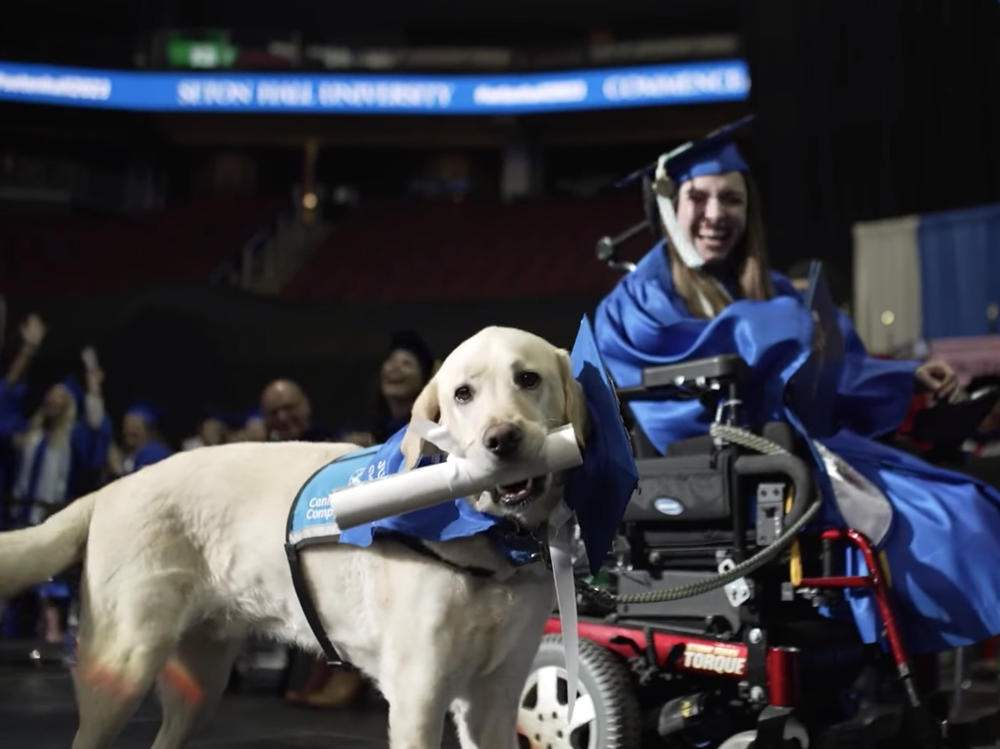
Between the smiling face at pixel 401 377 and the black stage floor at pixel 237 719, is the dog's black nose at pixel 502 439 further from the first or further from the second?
the smiling face at pixel 401 377

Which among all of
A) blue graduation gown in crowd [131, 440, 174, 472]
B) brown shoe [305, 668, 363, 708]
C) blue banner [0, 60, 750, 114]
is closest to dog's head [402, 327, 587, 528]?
brown shoe [305, 668, 363, 708]

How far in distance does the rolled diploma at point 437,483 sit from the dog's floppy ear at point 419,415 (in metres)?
0.07

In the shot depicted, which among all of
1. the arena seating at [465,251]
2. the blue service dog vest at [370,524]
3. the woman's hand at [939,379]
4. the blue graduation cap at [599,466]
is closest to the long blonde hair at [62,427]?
the blue service dog vest at [370,524]

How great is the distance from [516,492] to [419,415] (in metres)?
0.24

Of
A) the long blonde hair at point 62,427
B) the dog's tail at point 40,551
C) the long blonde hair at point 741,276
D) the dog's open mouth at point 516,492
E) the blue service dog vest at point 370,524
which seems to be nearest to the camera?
the dog's open mouth at point 516,492

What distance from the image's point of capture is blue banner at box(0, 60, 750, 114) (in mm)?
20312

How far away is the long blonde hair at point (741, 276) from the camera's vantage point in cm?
346

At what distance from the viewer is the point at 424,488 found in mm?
2062

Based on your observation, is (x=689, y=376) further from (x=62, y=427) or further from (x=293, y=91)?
(x=293, y=91)

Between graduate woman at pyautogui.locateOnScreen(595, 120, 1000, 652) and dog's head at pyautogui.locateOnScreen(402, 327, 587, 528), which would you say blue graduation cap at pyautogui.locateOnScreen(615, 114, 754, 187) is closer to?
graduate woman at pyautogui.locateOnScreen(595, 120, 1000, 652)

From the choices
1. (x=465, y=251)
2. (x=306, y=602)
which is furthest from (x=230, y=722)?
(x=465, y=251)

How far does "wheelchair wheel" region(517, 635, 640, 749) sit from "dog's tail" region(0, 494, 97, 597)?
3.73ft

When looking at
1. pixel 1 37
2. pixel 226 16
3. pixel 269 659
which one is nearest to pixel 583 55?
pixel 226 16

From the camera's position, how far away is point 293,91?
20562mm
